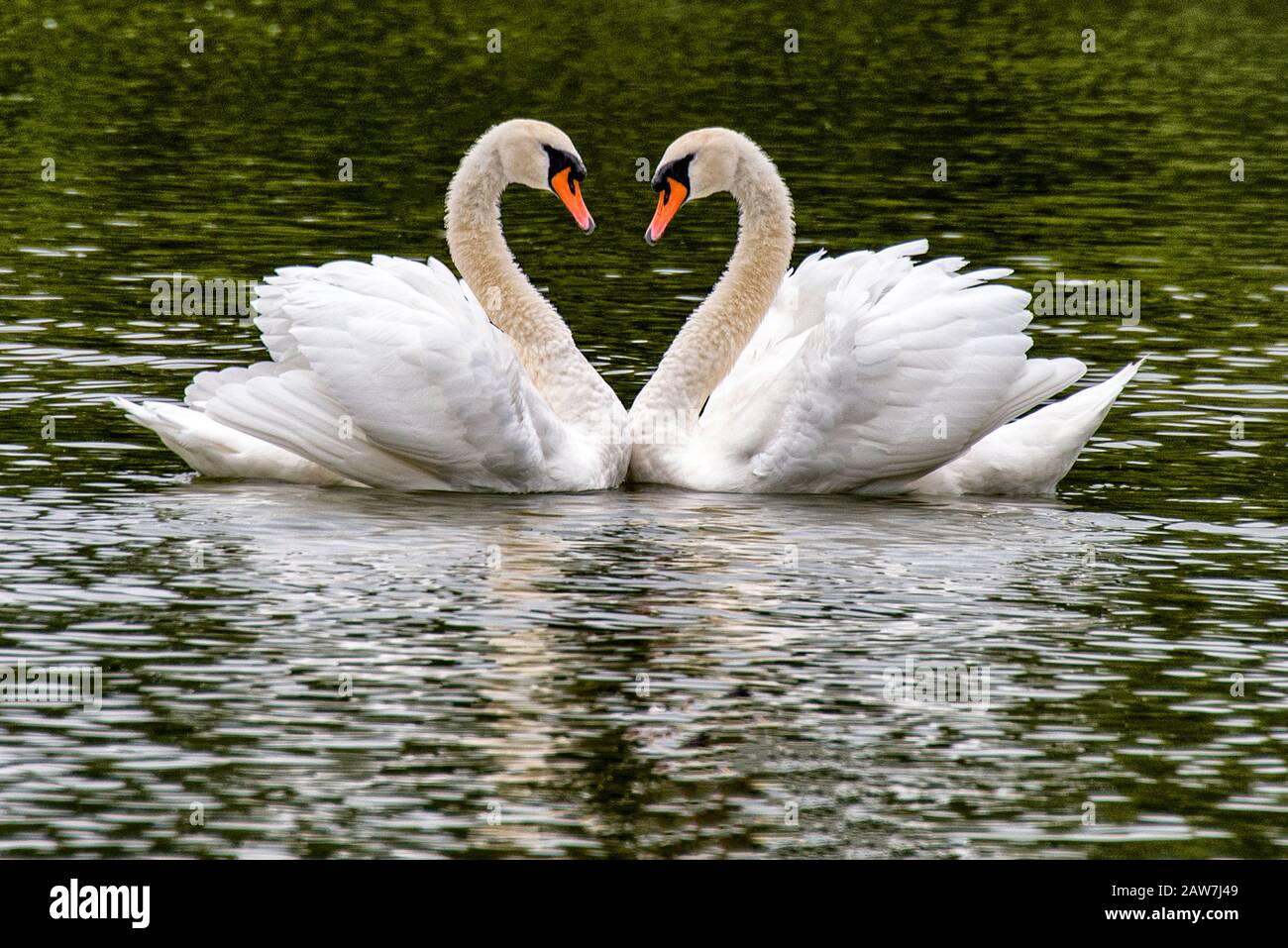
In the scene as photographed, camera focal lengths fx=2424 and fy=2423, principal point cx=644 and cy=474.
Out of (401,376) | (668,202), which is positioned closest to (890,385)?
(668,202)

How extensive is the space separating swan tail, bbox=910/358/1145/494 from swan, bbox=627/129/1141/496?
0.4 inches

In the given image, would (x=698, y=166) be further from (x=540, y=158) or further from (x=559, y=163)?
(x=540, y=158)

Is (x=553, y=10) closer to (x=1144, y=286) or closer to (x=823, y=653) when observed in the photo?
(x=1144, y=286)

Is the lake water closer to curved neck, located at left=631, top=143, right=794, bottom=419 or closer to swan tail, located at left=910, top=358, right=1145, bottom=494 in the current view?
swan tail, located at left=910, top=358, right=1145, bottom=494

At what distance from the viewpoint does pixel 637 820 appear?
8.93 m

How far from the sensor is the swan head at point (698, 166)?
51.0ft

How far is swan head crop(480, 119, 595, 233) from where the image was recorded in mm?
15297

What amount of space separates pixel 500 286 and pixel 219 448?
2.17 metres

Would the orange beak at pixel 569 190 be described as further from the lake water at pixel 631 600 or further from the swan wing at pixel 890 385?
the lake water at pixel 631 600

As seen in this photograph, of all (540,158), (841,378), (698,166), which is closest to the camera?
(841,378)

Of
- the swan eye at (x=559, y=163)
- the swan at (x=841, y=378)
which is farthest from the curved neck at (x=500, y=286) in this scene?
the swan at (x=841, y=378)

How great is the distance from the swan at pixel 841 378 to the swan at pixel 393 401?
650mm

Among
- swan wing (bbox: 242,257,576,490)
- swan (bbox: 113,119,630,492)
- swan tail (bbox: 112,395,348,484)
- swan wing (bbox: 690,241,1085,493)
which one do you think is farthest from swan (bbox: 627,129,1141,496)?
swan tail (bbox: 112,395,348,484)

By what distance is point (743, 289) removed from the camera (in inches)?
617
